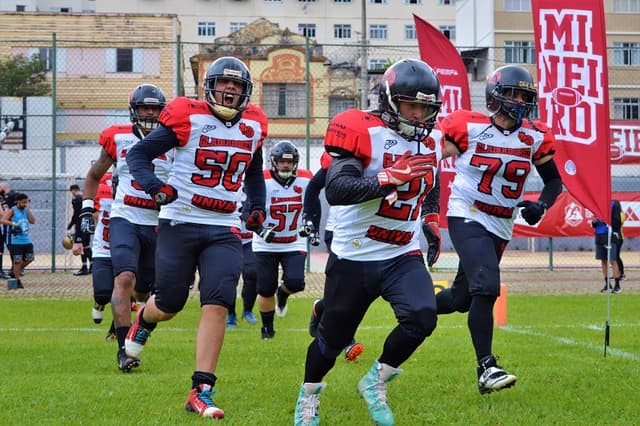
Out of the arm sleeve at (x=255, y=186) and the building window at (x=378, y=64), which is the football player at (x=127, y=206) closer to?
the arm sleeve at (x=255, y=186)

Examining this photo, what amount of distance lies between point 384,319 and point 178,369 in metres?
4.81

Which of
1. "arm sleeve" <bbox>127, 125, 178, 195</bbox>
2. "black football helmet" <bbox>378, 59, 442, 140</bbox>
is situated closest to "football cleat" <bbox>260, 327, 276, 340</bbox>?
"arm sleeve" <bbox>127, 125, 178, 195</bbox>

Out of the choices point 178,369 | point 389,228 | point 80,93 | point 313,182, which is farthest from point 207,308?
point 80,93

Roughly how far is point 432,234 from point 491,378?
38.0 inches

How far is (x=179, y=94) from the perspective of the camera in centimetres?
1878

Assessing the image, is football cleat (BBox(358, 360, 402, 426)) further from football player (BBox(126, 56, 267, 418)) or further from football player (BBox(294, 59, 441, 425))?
football player (BBox(126, 56, 267, 418))

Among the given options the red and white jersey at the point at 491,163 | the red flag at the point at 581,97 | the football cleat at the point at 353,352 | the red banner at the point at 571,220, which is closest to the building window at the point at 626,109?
the red banner at the point at 571,220

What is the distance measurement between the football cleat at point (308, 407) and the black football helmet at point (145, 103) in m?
3.38

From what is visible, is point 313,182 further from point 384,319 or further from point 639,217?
point 639,217

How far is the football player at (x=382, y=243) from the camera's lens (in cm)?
514

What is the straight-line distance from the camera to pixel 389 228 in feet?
17.4

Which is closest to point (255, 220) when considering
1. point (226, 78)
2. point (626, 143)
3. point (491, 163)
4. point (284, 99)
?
point (226, 78)

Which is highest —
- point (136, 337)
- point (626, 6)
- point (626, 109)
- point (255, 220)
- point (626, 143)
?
point (626, 6)

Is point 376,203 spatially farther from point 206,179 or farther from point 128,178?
point 128,178
